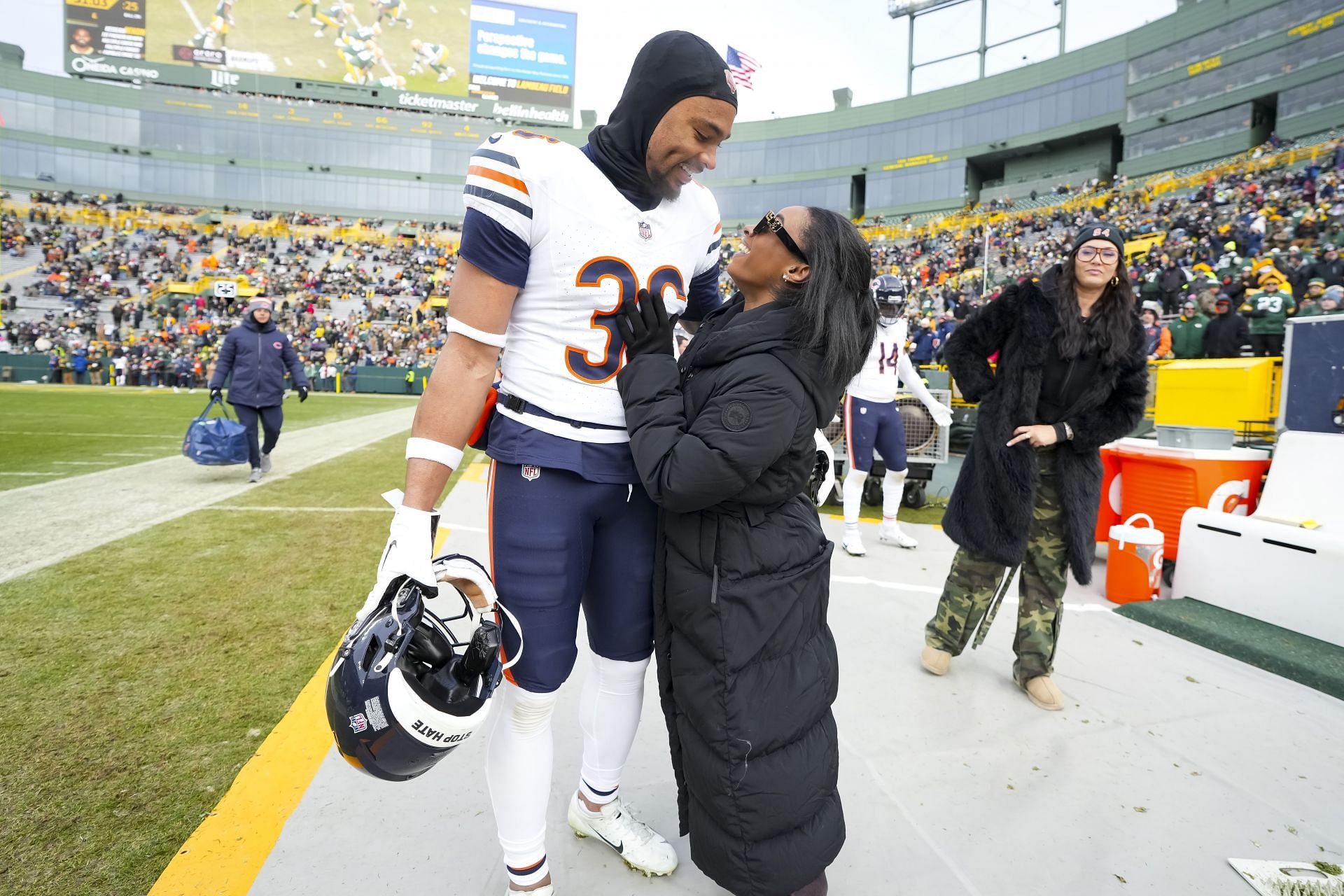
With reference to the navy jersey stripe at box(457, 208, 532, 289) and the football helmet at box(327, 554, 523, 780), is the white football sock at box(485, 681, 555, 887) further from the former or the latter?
the navy jersey stripe at box(457, 208, 532, 289)

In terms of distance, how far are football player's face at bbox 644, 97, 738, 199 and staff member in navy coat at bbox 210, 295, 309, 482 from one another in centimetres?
687

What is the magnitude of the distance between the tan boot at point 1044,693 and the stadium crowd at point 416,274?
8096 millimetres

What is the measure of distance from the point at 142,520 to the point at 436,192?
190 feet

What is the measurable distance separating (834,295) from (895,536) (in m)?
4.35

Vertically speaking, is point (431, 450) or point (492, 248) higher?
point (492, 248)

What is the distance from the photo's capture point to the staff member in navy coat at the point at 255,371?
7.09 meters

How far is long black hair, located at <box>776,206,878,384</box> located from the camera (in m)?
Answer: 1.52

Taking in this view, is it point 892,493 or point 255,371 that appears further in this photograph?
point 255,371

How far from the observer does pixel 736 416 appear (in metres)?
1.44

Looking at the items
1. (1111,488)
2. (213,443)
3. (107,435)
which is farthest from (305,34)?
(1111,488)

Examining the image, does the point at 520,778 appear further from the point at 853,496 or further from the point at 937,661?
the point at 853,496

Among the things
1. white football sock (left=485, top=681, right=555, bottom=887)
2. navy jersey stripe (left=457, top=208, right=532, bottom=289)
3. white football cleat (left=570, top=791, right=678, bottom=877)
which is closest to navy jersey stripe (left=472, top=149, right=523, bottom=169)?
navy jersey stripe (left=457, top=208, right=532, bottom=289)

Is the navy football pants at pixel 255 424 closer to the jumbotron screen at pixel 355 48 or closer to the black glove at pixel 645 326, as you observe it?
the black glove at pixel 645 326

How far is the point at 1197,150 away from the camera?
117ft
